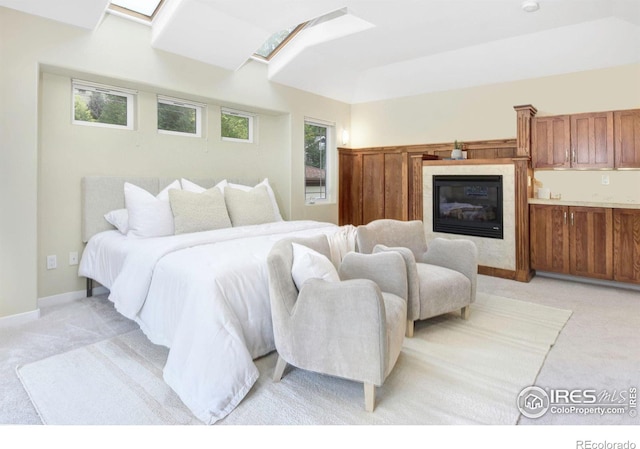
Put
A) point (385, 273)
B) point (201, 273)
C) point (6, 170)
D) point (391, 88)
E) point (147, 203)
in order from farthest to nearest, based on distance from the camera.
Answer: point (391, 88), point (147, 203), point (6, 170), point (385, 273), point (201, 273)

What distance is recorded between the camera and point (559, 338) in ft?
9.15

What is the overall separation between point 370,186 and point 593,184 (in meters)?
3.18

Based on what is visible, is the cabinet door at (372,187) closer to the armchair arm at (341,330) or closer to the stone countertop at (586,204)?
the stone countertop at (586,204)

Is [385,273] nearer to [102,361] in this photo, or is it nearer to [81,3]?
[102,361]

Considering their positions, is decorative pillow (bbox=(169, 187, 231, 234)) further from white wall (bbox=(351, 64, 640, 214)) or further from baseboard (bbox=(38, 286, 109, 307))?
Result: white wall (bbox=(351, 64, 640, 214))

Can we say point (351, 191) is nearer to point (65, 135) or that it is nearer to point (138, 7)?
point (138, 7)

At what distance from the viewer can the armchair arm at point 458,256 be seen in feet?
10.3

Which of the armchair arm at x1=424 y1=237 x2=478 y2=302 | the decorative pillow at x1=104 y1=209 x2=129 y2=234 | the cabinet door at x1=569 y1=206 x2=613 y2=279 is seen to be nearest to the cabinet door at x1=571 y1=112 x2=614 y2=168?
the cabinet door at x1=569 y1=206 x2=613 y2=279

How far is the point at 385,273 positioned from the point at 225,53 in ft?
10.6

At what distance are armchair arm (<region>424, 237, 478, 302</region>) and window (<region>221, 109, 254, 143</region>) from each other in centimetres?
310

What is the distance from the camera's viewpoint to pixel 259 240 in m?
3.16

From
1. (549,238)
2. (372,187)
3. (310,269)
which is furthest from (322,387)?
(372,187)
